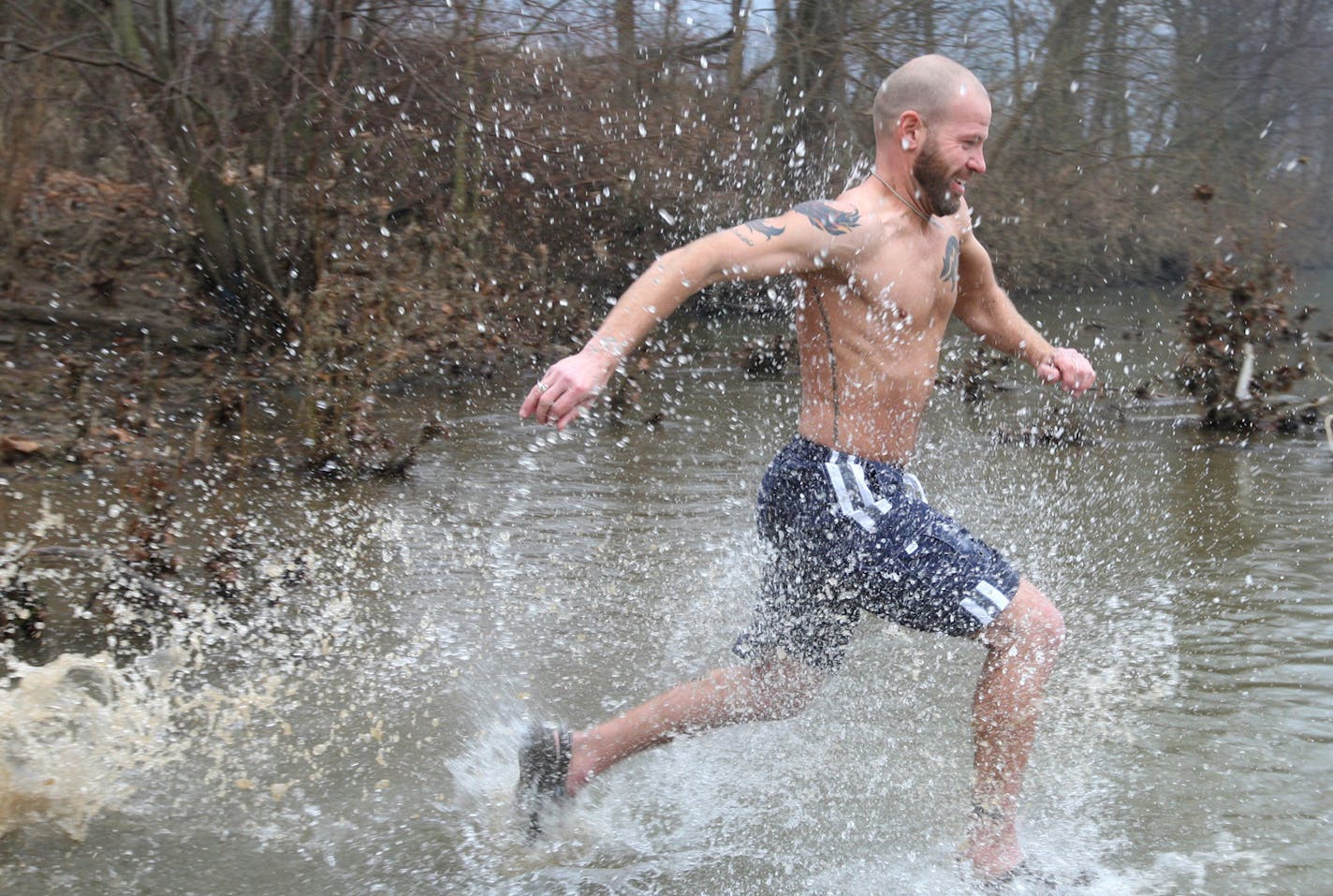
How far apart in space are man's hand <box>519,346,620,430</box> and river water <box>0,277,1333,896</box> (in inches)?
44.6

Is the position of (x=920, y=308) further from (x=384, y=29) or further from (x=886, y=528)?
(x=384, y=29)

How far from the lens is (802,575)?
3477 mm

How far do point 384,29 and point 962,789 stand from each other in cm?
814

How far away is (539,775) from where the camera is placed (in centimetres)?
356

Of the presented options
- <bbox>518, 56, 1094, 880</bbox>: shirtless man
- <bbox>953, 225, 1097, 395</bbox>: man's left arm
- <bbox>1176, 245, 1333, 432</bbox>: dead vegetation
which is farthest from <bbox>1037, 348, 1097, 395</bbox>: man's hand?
<bbox>1176, 245, 1333, 432</bbox>: dead vegetation

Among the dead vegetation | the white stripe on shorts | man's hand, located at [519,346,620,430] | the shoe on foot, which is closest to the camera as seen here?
man's hand, located at [519,346,620,430]

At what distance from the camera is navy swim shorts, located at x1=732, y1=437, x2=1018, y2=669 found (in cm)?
330

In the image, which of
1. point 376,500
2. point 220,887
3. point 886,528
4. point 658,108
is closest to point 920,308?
point 886,528

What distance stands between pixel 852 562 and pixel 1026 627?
432 millimetres

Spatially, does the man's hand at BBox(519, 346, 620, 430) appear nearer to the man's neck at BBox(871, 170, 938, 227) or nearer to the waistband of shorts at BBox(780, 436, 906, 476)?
the waistband of shorts at BBox(780, 436, 906, 476)

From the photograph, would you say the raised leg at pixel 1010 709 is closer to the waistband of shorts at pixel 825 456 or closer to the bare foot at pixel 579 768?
the waistband of shorts at pixel 825 456

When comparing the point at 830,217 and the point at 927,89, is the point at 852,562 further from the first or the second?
the point at 927,89

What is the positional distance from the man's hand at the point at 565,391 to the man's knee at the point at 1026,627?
3.67 feet

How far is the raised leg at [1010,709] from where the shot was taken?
10.8ft
